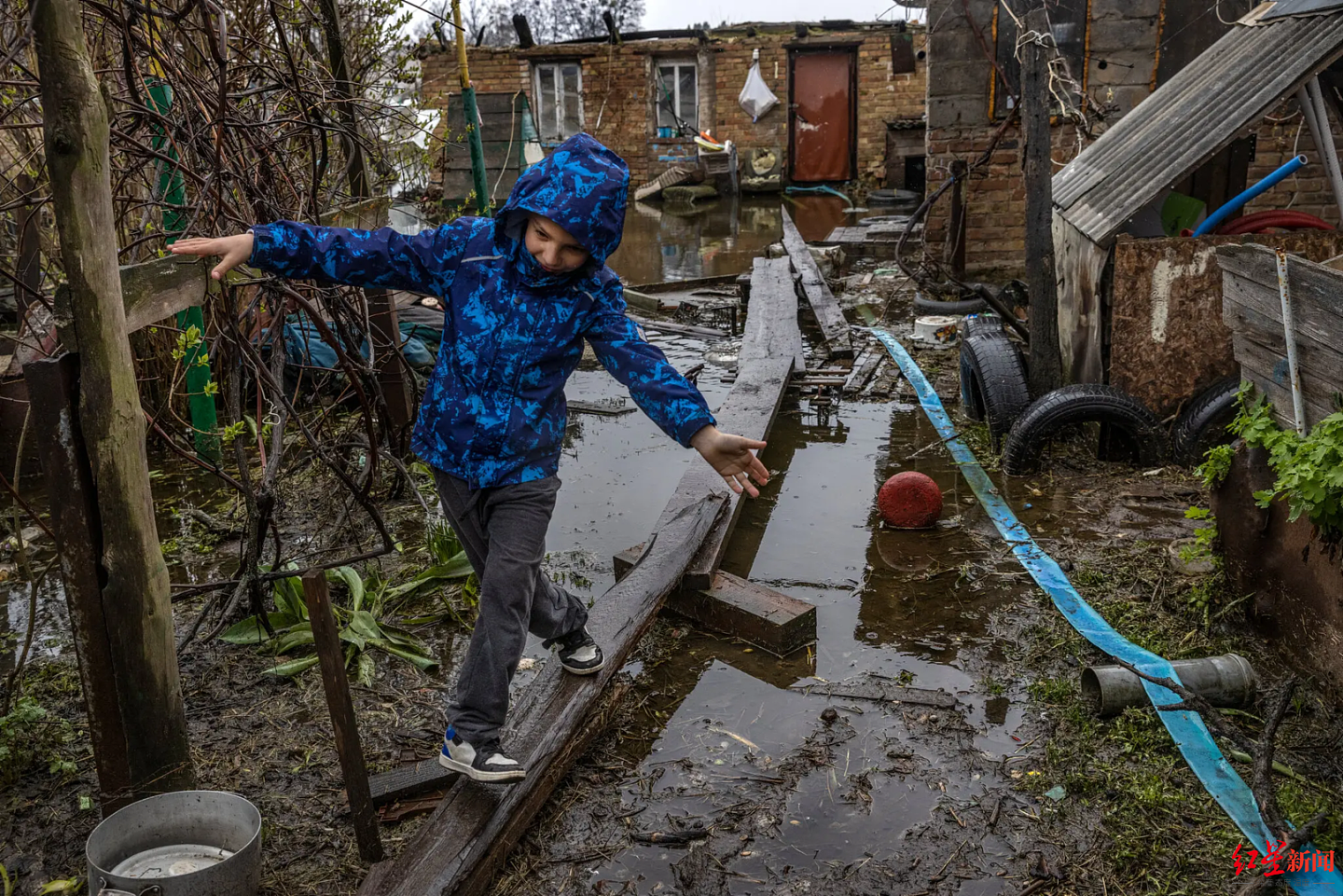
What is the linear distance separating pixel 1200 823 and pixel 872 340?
22.6 ft

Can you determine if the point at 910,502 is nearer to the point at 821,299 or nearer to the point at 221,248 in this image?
the point at 221,248

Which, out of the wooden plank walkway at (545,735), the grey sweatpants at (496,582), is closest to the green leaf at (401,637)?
the wooden plank walkway at (545,735)

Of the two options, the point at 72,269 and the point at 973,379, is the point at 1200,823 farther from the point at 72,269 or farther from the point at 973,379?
the point at 973,379

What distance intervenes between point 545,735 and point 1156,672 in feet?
6.98

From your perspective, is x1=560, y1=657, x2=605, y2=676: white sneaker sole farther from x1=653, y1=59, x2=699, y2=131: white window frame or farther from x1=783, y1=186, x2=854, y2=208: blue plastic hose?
x1=653, y1=59, x2=699, y2=131: white window frame

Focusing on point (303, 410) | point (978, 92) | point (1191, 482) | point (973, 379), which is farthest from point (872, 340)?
point (303, 410)

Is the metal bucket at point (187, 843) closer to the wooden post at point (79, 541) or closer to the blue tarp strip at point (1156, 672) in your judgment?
the wooden post at point (79, 541)

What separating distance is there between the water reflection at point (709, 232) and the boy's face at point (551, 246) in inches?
425

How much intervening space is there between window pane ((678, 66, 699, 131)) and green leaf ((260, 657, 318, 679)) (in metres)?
23.3

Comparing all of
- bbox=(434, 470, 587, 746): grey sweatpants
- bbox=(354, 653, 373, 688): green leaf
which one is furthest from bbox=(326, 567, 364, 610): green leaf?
bbox=(434, 470, 587, 746): grey sweatpants

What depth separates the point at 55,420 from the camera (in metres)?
2.53

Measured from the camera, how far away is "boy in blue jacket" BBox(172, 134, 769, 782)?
2.86 m

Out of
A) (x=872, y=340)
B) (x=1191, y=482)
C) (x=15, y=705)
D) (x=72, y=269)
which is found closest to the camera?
(x=72, y=269)

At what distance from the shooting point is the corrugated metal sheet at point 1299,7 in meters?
5.71
